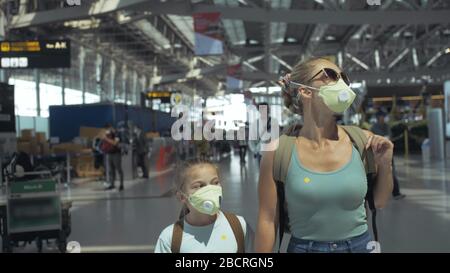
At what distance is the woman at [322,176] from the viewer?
1825 mm

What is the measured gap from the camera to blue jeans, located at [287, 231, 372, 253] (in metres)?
1.88

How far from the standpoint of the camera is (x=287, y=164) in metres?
1.85

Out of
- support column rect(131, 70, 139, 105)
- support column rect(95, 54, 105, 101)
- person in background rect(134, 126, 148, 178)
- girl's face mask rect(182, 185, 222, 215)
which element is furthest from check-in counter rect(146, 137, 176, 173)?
support column rect(131, 70, 139, 105)

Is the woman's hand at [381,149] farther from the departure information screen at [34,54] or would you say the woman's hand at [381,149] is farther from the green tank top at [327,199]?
the departure information screen at [34,54]

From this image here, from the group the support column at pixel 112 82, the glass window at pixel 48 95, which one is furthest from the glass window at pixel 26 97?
the support column at pixel 112 82

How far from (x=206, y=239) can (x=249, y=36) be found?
1094 inches

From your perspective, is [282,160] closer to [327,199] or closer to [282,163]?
[282,163]

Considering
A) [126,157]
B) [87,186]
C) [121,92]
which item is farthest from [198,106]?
[121,92]

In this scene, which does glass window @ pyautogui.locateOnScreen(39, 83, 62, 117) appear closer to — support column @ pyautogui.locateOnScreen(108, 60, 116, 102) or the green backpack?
support column @ pyautogui.locateOnScreen(108, 60, 116, 102)

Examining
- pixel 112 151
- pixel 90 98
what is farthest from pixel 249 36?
pixel 112 151
